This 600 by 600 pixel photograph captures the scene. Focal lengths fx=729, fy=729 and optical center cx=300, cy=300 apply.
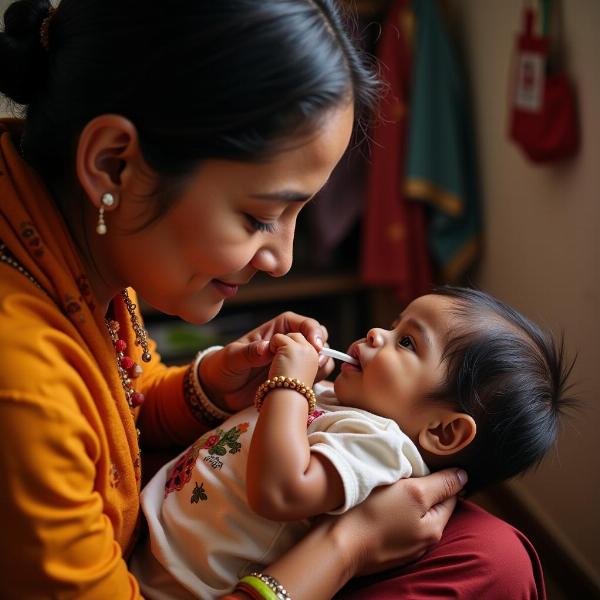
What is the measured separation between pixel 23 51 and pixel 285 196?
0.33 metres

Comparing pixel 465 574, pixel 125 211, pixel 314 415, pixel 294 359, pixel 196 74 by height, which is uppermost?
pixel 196 74

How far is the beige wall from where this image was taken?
170 cm

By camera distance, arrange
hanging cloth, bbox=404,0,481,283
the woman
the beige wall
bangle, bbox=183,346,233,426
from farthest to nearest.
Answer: hanging cloth, bbox=404,0,481,283, the beige wall, bangle, bbox=183,346,233,426, the woman

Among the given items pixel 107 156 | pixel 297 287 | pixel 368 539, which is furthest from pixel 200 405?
pixel 297 287

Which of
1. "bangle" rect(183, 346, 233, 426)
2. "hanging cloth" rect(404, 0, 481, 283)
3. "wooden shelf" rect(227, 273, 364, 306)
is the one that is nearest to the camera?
"bangle" rect(183, 346, 233, 426)

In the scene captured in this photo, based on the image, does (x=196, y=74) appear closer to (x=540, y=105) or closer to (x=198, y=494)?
(x=198, y=494)

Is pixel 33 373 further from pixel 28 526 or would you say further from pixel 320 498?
pixel 320 498

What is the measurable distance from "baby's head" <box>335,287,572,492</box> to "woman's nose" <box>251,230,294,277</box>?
0.26 m

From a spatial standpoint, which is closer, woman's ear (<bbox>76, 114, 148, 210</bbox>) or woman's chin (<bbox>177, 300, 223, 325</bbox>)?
woman's ear (<bbox>76, 114, 148, 210</bbox>)

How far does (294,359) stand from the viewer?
949 millimetres

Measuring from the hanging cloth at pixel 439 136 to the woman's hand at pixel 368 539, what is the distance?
1.41 metres

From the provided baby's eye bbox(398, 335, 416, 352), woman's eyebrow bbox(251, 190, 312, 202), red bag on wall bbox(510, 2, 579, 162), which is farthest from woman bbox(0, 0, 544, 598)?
red bag on wall bbox(510, 2, 579, 162)

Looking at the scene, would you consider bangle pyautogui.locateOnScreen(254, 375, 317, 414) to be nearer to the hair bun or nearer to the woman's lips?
the woman's lips

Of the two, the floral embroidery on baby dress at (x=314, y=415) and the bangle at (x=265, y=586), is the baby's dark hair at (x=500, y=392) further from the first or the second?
the bangle at (x=265, y=586)
